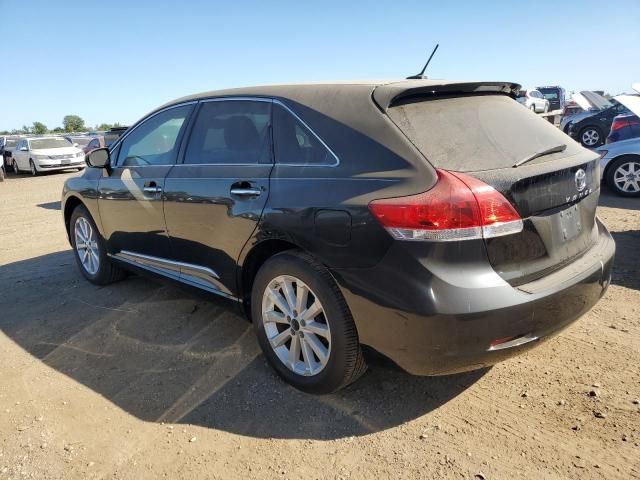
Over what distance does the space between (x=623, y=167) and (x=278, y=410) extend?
25.6ft

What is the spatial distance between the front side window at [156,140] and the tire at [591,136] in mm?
15256

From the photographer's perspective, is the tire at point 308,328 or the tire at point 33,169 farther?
the tire at point 33,169

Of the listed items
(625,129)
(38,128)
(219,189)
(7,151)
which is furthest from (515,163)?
(38,128)

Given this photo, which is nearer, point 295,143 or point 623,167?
point 295,143

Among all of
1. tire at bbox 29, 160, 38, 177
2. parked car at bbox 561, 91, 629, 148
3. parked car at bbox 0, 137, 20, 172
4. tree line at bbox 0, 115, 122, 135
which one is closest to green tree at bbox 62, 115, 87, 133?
tree line at bbox 0, 115, 122, 135

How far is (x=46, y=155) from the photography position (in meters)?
19.8

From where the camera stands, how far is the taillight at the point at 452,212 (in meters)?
2.20

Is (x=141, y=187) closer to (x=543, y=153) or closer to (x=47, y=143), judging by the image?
(x=543, y=153)

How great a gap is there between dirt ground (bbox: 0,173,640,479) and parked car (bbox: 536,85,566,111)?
28048 mm

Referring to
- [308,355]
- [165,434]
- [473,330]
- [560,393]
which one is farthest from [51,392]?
[560,393]

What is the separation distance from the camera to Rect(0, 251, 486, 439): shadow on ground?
106 inches

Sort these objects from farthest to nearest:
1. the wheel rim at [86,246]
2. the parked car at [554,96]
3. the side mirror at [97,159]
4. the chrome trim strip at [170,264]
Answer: the parked car at [554,96] < the wheel rim at [86,246] < the side mirror at [97,159] < the chrome trim strip at [170,264]

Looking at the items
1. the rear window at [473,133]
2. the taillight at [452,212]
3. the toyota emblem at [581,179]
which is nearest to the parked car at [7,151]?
the rear window at [473,133]

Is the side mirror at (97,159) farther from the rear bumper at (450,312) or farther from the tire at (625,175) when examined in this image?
the tire at (625,175)
